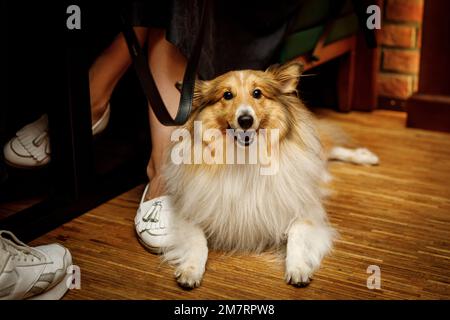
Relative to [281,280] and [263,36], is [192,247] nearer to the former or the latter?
[281,280]

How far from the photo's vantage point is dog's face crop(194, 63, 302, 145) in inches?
55.2

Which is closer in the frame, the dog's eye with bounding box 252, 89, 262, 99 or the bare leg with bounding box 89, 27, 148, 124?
the dog's eye with bounding box 252, 89, 262, 99

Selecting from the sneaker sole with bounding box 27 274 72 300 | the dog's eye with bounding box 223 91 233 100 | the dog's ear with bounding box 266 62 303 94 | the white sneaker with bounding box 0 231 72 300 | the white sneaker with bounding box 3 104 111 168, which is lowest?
the sneaker sole with bounding box 27 274 72 300

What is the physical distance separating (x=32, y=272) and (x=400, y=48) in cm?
235

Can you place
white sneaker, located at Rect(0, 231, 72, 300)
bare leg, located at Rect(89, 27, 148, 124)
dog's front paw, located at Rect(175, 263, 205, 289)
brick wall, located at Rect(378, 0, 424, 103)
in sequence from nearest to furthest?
white sneaker, located at Rect(0, 231, 72, 300)
dog's front paw, located at Rect(175, 263, 205, 289)
bare leg, located at Rect(89, 27, 148, 124)
brick wall, located at Rect(378, 0, 424, 103)

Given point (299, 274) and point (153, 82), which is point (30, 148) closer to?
point (153, 82)

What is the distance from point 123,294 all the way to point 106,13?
979mm

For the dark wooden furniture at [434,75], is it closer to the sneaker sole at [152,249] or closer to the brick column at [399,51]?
the brick column at [399,51]

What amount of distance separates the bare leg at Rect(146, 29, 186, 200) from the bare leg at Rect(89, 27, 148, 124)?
0.12m

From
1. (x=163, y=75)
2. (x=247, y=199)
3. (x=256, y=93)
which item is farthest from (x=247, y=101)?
(x=163, y=75)

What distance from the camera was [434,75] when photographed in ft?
8.63

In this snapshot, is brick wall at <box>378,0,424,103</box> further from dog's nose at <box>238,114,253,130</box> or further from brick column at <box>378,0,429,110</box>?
dog's nose at <box>238,114,253,130</box>

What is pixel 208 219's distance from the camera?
59.3 inches

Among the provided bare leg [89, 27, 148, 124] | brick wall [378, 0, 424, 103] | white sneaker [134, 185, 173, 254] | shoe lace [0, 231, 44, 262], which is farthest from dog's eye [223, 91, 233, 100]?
brick wall [378, 0, 424, 103]
